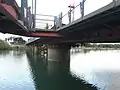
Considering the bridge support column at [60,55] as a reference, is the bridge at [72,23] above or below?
above

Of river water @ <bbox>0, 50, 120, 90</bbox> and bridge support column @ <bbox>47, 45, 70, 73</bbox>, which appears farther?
bridge support column @ <bbox>47, 45, 70, 73</bbox>

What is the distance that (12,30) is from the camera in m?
22.8

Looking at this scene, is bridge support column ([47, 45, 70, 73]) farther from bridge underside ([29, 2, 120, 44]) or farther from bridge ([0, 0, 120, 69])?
bridge underside ([29, 2, 120, 44])

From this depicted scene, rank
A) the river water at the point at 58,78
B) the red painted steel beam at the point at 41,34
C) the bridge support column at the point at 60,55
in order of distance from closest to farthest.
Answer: the river water at the point at 58,78 < the red painted steel beam at the point at 41,34 < the bridge support column at the point at 60,55

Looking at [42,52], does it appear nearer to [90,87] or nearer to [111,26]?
[90,87]

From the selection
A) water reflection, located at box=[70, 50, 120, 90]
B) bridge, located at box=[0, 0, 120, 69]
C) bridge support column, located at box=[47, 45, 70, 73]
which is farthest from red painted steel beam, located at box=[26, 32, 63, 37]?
bridge support column, located at box=[47, 45, 70, 73]

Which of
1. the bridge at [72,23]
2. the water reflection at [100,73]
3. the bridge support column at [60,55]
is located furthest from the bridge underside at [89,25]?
the bridge support column at [60,55]

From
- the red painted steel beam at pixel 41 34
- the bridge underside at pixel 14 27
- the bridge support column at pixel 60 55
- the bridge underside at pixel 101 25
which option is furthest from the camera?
the bridge support column at pixel 60 55

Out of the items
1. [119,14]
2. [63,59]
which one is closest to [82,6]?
[119,14]

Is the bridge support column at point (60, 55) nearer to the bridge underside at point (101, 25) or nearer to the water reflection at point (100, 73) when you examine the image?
the water reflection at point (100, 73)

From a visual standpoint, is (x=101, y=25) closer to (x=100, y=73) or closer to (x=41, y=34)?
(x=41, y=34)

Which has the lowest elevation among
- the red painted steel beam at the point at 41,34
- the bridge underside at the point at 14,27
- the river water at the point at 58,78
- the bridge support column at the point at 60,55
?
the river water at the point at 58,78

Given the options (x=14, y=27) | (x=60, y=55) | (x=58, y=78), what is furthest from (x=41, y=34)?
(x=60, y=55)

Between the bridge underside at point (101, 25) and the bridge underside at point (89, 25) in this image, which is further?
the bridge underside at point (101, 25)
